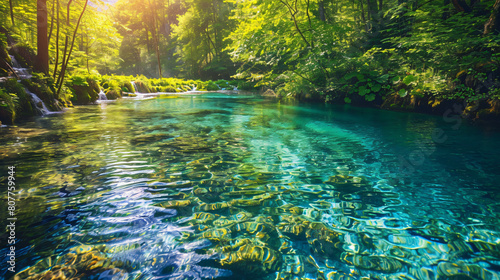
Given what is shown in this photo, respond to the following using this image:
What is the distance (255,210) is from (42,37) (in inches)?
536

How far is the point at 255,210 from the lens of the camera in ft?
8.50

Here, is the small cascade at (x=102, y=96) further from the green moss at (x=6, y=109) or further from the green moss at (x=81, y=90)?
the green moss at (x=6, y=109)

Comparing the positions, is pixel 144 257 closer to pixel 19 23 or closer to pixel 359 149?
pixel 359 149

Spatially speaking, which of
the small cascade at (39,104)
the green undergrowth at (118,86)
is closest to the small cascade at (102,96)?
the green undergrowth at (118,86)

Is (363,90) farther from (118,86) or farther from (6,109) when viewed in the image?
(118,86)

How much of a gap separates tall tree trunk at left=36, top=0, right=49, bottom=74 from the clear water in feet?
26.5

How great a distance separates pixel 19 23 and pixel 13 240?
15176mm

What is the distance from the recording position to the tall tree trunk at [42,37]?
10.2 metres

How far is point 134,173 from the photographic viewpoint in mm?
3609

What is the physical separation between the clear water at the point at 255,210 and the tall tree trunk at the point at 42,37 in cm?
808

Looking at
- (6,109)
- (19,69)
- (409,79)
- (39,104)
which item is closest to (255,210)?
(6,109)

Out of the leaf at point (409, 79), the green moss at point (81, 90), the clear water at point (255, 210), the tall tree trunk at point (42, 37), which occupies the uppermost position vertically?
the tall tree trunk at point (42, 37)

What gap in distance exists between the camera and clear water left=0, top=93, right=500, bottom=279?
1.82 metres

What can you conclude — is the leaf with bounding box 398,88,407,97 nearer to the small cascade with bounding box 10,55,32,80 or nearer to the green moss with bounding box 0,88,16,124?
the green moss with bounding box 0,88,16,124
